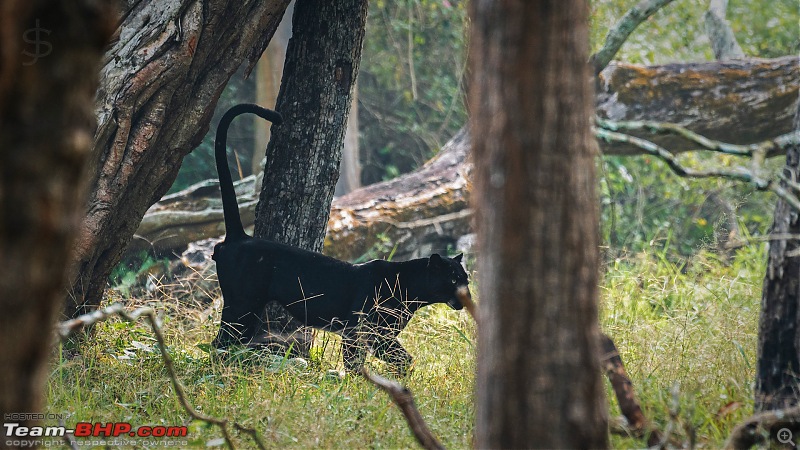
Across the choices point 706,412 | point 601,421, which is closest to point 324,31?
point 706,412

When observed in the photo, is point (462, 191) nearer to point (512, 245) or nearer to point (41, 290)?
point (512, 245)

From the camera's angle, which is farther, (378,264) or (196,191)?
(196,191)

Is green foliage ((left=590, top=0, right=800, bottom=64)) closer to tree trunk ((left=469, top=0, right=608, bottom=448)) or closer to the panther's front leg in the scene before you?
the panther's front leg

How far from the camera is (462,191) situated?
801 centimetres

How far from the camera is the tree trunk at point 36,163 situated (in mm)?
1548

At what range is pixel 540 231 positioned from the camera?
6.88 ft

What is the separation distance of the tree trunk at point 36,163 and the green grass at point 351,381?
1448mm

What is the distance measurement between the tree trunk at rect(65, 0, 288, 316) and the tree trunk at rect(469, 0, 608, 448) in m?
2.81

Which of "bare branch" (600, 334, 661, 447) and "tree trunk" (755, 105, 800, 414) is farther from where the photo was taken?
"tree trunk" (755, 105, 800, 414)

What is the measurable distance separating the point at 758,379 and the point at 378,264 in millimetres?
2652

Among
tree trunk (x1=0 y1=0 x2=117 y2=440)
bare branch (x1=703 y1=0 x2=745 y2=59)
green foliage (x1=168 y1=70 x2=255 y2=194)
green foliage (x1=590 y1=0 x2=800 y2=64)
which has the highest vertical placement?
green foliage (x1=590 y1=0 x2=800 y2=64)

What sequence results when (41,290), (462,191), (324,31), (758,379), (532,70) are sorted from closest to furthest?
(41,290)
(532,70)
(758,379)
(324,31)
(462,191)

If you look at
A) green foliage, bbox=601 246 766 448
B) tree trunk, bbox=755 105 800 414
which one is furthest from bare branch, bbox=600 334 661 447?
tree trunk, bbox=755 105 800 414

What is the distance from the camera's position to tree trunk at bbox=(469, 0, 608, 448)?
2.10 metres
